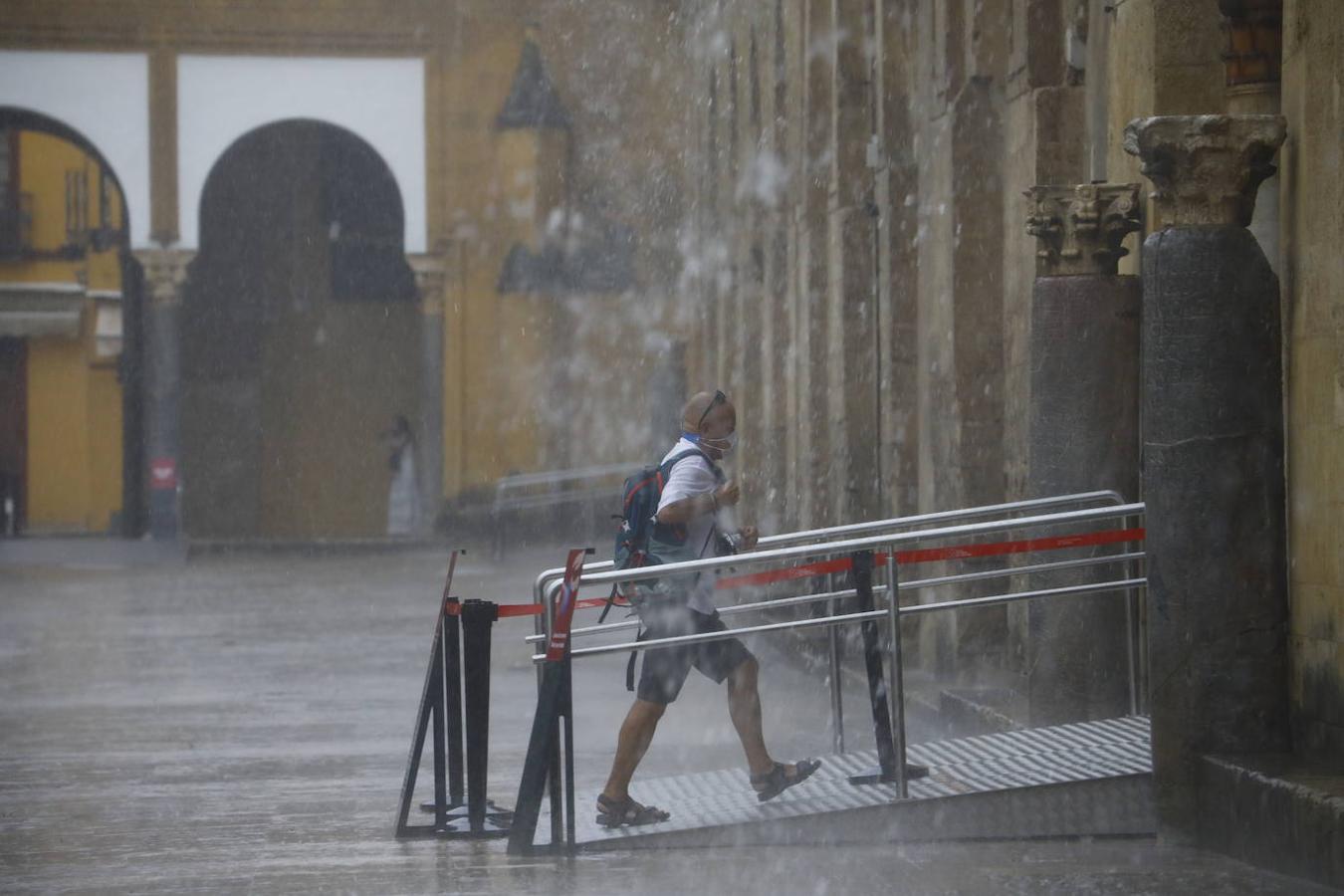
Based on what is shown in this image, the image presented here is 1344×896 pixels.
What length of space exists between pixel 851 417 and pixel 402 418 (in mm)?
18446

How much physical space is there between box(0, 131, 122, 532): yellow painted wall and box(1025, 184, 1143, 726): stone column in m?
33.5

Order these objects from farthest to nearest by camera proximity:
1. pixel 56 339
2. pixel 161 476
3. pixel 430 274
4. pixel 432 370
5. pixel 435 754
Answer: pixel 56 339 → pixel 432 370 → pixel 430 274 → pixel 161 476 → pixel 435 754

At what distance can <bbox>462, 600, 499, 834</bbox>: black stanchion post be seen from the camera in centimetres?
841

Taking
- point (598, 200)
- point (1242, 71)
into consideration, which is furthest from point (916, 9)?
point (598, 200)

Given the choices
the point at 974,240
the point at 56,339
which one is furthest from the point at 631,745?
the point at 56,339

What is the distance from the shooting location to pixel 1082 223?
9.59 metres

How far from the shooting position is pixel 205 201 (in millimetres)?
34938

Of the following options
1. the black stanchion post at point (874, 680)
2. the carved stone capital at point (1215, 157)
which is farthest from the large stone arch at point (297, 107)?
the carved stone capital at point (1215, 157)

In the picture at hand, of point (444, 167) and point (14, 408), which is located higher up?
point (444, 167)

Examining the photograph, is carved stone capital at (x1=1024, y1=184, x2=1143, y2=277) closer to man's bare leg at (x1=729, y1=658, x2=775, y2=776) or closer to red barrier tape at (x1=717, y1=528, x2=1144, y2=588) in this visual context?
red barrier tape at (x1=717, y1=528, x2=1144, y2=588)

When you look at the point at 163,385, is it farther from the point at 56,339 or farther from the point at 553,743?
the point at 553,743

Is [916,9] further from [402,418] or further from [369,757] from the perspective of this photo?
[402,418]

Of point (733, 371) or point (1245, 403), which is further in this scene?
point (733, 371)

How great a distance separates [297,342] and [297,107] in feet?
18.7
